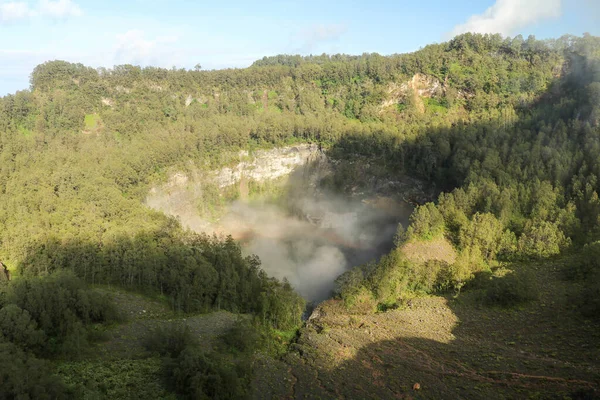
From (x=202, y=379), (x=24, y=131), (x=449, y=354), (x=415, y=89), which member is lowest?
(x=449, y=354)

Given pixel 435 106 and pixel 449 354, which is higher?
pixel 435 106

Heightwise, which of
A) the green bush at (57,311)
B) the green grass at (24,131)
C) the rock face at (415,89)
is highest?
the rock face at (415,89)

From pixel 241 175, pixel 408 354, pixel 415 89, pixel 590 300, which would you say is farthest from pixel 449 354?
pixel 415 89

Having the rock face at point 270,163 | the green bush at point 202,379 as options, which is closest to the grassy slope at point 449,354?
the green bush at point 202,379

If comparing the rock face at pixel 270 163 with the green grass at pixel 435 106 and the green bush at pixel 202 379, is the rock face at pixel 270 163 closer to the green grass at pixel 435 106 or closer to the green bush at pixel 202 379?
the green grass at pixel 435 106

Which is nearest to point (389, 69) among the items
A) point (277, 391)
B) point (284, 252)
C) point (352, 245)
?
point (352, 245)

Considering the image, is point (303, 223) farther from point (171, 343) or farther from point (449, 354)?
point (171, 343)
